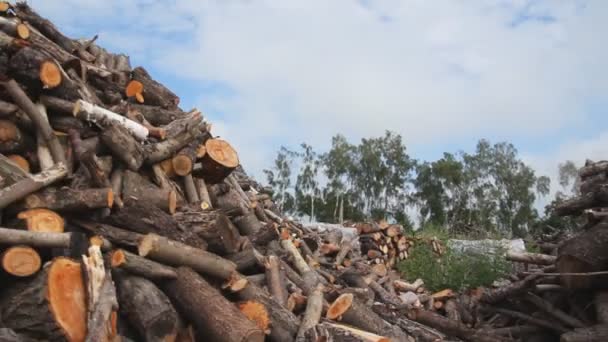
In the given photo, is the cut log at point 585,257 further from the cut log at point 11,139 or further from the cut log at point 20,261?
the cut log at point 11,139

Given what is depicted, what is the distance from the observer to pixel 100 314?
4.32m

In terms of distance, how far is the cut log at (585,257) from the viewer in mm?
7047

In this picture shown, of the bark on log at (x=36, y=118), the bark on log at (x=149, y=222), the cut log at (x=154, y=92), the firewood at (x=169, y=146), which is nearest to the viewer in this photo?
the bark on log at (x=149, y=222)

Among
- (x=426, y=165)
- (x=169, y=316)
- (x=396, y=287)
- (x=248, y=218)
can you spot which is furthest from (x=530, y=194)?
(x=169, y=316)

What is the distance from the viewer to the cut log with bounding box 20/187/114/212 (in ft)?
16.7

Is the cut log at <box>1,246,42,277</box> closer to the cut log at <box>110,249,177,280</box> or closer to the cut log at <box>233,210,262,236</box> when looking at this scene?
the cut log at <box>110,249,177,280</box>

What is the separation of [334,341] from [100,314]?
2337 mm

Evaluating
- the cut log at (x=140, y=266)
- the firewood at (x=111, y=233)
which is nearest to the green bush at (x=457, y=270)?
the cut log at (x=140, y=266)

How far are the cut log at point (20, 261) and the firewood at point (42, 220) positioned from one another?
30 cm

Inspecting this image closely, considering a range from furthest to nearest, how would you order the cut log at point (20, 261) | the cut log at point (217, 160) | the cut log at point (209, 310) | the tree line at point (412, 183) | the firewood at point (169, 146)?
the tree line at point (412, 183)
the cut log at point (217, 160)
the firewood at point (169, 146)
the cut log at point (209, 310)
the cut log at point (20, 261)

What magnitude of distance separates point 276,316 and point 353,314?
1148 mm

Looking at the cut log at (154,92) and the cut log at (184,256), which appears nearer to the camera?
the cut log at (184,256)

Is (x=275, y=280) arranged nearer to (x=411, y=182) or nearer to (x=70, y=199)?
(x=70, y=199)

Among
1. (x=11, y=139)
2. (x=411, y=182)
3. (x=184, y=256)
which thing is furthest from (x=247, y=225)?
(x=411, y=182)
